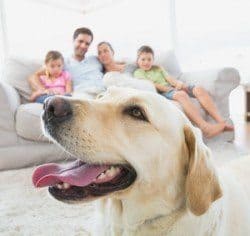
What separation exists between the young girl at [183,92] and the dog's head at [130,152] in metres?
2.08

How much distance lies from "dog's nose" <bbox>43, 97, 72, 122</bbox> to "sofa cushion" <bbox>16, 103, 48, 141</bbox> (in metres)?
1.71

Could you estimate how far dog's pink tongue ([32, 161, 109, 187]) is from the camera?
92 cm

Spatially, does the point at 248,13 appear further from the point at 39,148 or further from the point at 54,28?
the point at 39,148

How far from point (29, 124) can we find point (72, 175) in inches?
67.6

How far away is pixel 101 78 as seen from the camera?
11.0 ft

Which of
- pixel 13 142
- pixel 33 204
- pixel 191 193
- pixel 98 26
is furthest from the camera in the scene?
pixel 98 26

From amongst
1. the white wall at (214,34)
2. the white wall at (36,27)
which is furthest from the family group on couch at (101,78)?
the white wall at (214,34)

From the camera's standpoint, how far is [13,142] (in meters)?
2.60

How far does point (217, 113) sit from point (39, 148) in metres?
1.47

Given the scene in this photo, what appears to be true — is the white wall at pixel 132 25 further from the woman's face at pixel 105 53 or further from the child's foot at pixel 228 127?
the child's foot at pixel 228 127

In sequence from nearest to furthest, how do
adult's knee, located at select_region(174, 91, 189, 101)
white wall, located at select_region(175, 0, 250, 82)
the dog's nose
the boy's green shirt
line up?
the dog's nose → adult's knee, located at select_region(174, 91, 189, 101) → the boy's green shirt → white wall, located at select_region(175, 0, 250, 82)

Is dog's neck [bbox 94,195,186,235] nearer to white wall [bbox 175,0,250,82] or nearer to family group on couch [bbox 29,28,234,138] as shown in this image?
family group on couch [bbox 29,28,234,138]

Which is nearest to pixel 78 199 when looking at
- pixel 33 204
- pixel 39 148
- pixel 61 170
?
pixel 61 170

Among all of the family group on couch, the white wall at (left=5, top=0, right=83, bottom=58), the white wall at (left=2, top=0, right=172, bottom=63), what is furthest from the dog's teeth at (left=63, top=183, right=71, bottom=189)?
the white wall at (left=2, top=0, right=172, bottom=63)
